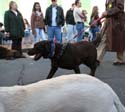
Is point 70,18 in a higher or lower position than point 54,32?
higher

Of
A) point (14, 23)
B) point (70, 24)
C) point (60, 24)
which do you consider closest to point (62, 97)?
point (14, 23)

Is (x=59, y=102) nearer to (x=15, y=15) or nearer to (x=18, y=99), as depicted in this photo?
(x=18, y=99)

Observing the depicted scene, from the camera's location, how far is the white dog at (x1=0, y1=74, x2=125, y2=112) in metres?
2.89

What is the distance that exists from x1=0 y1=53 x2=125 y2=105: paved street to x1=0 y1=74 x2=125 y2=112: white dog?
441 centimetres

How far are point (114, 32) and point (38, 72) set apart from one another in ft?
7.64

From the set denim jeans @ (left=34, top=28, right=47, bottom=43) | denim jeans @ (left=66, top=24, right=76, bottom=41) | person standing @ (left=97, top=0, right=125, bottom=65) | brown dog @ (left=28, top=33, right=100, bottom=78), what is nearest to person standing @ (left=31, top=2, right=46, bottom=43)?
denim jeans @ (left=34, top=28, right=47, bottom=43)

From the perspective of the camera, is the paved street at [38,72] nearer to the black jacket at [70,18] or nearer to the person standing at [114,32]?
the person standing at [114,32]

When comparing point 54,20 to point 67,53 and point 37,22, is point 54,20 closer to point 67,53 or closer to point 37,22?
point 37,22

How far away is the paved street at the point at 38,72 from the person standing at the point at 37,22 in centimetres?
421

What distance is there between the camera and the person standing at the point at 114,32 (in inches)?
464

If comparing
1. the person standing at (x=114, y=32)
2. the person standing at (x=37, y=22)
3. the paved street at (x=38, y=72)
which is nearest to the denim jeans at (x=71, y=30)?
the person standing at (x=37, y=22)

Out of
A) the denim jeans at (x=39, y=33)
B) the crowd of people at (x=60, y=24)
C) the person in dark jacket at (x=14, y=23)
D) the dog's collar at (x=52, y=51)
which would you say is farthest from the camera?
the denim jeans at (x=39, y=33)

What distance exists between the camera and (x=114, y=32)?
12.2 metres

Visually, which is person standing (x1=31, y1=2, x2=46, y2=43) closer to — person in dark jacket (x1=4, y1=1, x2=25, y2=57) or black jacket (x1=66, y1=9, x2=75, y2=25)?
black jacket (x1=66, y1=9, x2=75, y2=25)
